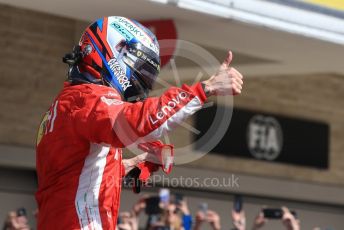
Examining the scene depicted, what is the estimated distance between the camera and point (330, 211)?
1353 centimetres

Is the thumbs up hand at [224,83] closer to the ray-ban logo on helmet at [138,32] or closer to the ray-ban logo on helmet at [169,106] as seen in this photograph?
the ray-ban logo on helmet at [169,106]

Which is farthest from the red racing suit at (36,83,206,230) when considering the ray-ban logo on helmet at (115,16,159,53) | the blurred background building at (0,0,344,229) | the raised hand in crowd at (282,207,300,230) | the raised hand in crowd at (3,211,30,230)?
the raised hand in crowd at (282,207,300,230)

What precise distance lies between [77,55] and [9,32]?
5928 mm

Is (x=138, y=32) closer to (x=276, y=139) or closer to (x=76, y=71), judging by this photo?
(x=76, y=71)

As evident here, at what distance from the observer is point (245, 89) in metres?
12.4

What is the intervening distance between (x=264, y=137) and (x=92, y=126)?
8.90m

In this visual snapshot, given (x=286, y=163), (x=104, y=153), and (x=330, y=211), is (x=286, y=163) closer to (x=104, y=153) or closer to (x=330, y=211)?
(x=330, y=211)

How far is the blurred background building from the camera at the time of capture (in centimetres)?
855

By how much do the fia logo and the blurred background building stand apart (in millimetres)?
13

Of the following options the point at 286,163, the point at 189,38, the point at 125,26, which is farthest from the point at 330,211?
the point at 125,26

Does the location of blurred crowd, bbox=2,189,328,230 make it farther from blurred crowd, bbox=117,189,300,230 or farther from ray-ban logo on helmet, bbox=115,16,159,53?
ray-ban logo on helmet, bbox=115,16,159,53

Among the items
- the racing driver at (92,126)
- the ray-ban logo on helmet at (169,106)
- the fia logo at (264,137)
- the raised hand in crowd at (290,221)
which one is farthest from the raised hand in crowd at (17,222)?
the fia logo at (264,137)

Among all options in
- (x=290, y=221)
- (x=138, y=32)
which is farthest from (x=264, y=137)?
(x=138, y=32)

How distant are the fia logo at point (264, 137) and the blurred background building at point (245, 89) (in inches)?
0.5
